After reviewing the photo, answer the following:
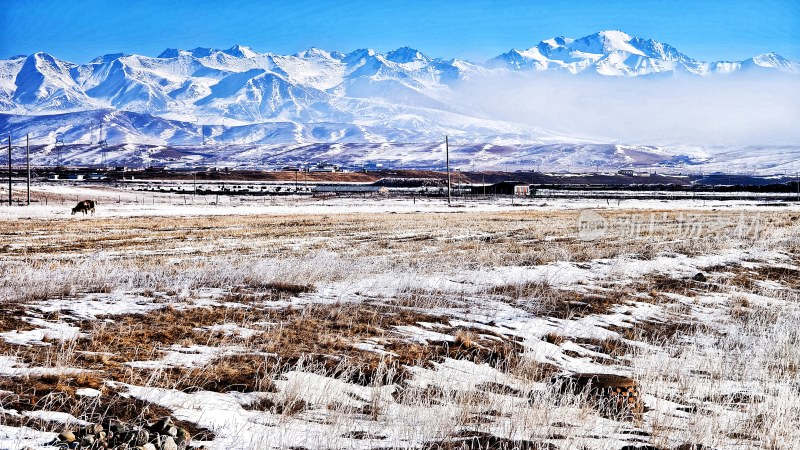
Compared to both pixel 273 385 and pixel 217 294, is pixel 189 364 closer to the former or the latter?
pixel 273 385

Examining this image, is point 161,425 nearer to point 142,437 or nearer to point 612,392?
point 142,437

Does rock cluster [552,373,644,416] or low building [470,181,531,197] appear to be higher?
low building [470,181,531,197]

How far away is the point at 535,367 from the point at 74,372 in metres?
5.55

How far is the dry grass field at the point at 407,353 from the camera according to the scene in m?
7.52

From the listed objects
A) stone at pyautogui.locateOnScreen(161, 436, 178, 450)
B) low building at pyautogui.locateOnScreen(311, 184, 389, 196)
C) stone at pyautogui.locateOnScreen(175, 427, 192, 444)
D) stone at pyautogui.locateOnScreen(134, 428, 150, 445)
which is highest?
low building at pyautogui.locateOnScreen(311, 184, 389, 196)

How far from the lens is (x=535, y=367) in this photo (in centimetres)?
982

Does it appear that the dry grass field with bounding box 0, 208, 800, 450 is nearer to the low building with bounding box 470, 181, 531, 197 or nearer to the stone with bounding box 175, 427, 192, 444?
the stone with bounding box 175, 427, 192, 444

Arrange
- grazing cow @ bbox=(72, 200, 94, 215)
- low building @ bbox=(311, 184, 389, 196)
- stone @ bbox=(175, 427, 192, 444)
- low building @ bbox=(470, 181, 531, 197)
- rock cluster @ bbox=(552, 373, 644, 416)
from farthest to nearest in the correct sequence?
low building @ bbox=(470, 181, 531, 197) → low building @ bbox=(311, 184, 389, 196) → grazing cow @ bbox=(72, 200, 94, 215) → rock cluster @ bbox=(552, 373, 644, 416) → stone @ bbox=(175, 427, 192, 444)

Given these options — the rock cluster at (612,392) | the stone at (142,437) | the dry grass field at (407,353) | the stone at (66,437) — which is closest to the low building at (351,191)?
the dry grass field at (407,353)

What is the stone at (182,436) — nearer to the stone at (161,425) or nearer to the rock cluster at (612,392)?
the stone at (161,425)

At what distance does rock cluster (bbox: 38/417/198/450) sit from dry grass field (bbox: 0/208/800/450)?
Result: 0.22m

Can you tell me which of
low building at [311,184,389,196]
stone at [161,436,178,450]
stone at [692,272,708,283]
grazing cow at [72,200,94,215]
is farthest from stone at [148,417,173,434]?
low building at [311,184,389,196]

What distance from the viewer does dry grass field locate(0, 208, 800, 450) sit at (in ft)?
24.7

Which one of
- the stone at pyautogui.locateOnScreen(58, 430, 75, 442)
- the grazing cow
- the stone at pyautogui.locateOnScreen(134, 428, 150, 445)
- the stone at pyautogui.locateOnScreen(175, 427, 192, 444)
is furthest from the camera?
the grazing cow
